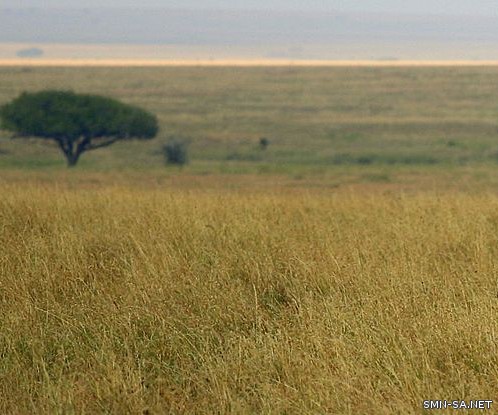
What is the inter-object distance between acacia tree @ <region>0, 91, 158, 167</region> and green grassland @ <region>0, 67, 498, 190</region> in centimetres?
108

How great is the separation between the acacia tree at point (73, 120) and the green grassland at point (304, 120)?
108 cm

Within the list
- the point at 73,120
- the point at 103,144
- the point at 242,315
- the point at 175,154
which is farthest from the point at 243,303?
the point at 175,154

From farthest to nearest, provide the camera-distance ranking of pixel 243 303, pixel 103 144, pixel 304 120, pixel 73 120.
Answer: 1. pixel 304 120
2. pixel 103 144
3. pixel 73 120
4. pixel 243 303

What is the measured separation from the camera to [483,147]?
52.4 metres

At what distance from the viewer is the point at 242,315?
19.3 feet

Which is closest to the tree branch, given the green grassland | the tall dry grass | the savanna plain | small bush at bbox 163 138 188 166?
the green grassland

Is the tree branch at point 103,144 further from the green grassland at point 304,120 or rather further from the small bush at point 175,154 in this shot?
the small bush at point 175,154

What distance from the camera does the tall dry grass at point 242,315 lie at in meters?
4.84

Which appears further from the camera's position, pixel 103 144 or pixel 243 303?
pixel 103 144

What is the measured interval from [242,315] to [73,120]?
119ft

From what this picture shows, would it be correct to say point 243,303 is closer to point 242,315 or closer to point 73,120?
point 242,315

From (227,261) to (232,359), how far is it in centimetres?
201

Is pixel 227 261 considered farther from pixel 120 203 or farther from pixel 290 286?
pixel 120 203

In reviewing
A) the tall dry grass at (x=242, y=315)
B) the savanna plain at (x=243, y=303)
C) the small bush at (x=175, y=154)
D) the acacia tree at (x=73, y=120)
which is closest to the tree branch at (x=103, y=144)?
the acacia tree at (x=73, y=120)
